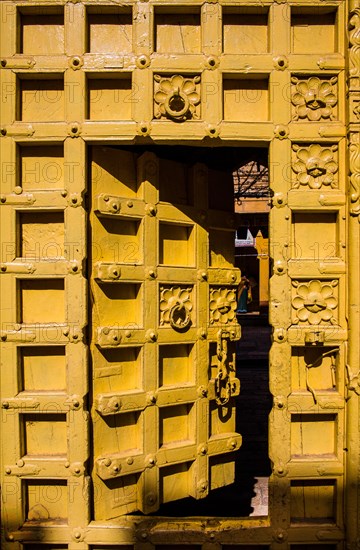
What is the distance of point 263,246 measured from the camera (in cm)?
1720

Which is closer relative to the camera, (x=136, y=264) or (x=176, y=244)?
(x=136, y=264)

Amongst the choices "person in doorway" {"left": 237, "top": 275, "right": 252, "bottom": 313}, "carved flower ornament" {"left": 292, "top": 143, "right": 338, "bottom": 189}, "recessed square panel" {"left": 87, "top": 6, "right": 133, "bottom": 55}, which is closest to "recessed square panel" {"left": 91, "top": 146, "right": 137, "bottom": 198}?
"recessed square panel" {"left": 87, "top": 6, "right": 133, "bottom": 55}

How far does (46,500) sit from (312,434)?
1952 mm

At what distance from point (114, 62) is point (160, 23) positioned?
1.52ft

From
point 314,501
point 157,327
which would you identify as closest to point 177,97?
point 157,327

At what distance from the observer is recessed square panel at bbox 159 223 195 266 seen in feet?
9.86

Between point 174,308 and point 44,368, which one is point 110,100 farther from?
point 44,368

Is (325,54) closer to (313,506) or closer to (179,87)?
(179,87)

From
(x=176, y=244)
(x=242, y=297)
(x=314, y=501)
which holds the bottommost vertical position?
(x=314, y=501)

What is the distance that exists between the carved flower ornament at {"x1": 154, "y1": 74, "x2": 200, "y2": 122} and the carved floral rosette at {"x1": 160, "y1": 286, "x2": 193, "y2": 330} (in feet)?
4.15

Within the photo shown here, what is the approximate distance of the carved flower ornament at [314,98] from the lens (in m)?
2.66

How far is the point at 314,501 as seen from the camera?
8.83ft

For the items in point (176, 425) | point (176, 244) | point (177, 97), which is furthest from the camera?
point (176, 244)

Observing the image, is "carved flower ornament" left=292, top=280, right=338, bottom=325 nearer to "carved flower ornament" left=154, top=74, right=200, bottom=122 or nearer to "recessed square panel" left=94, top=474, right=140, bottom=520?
"carved flower ornament" left=154, top=74, right=200, bottom=122
